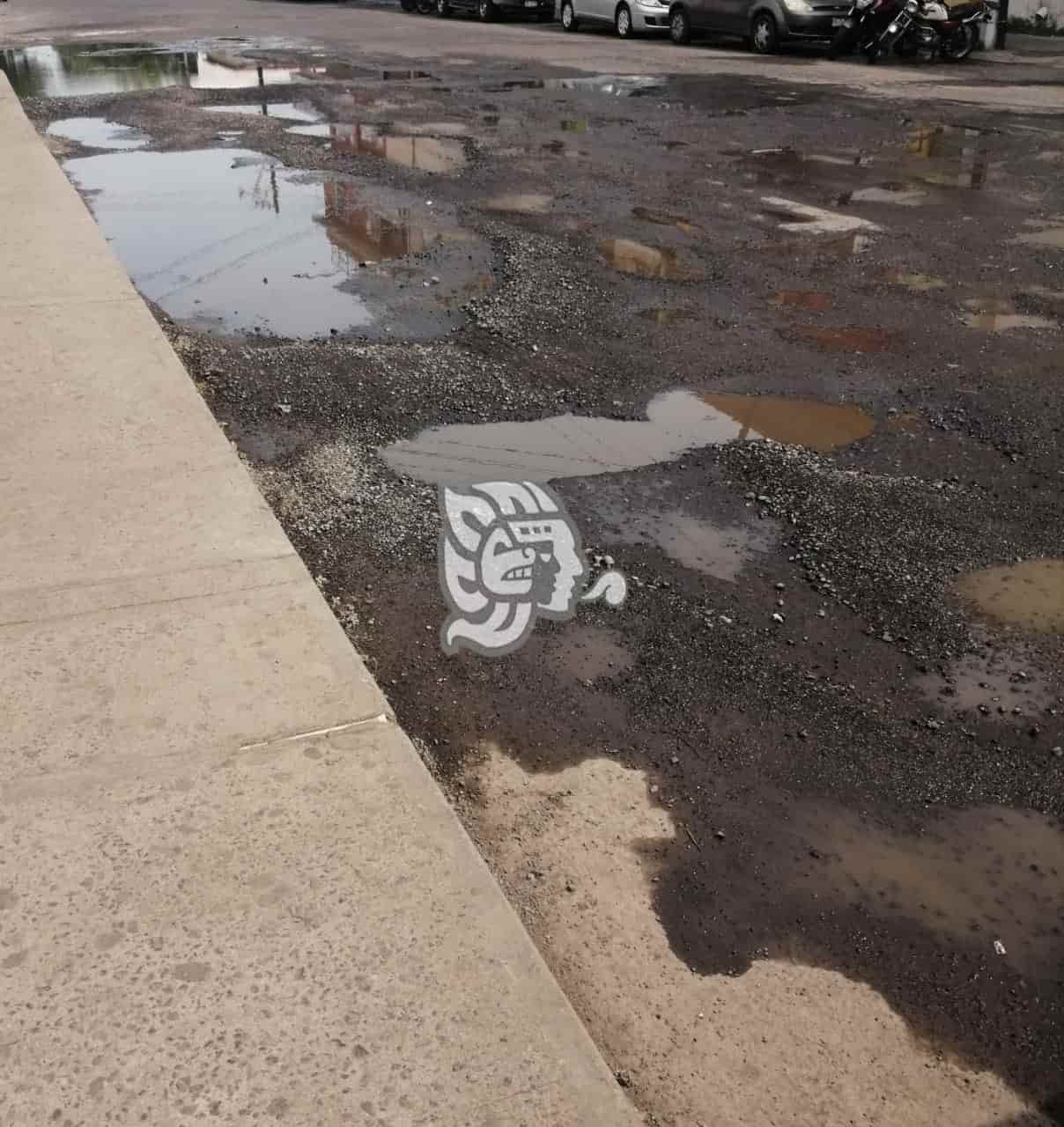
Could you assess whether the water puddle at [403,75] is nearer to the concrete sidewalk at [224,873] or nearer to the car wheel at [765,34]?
the car wheel at [765,34]

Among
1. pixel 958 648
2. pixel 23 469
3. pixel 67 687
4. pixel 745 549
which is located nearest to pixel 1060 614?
pixel 958 648

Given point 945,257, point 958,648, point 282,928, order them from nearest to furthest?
point 282,928, point 958,648, point 945,257

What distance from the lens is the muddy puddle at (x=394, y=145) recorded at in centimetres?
1150

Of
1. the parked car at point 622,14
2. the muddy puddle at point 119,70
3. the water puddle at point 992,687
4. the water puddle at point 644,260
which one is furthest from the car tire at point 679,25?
the water puddle at point 992,687

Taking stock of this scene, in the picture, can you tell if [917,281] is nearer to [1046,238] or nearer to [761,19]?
[1046,238]

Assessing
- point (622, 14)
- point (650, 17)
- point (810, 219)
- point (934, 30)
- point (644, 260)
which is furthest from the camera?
point (622, 14)

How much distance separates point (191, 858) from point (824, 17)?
2256 centimetres

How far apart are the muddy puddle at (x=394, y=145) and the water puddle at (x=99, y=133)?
1.74m

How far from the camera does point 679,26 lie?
79.5ft

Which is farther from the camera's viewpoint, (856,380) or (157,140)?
(157,140)

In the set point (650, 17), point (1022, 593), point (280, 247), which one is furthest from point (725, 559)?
point (650, 17)

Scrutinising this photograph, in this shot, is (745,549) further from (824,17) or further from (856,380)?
(824,17)

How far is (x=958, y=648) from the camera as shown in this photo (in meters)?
3.99

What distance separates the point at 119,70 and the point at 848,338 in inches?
635
